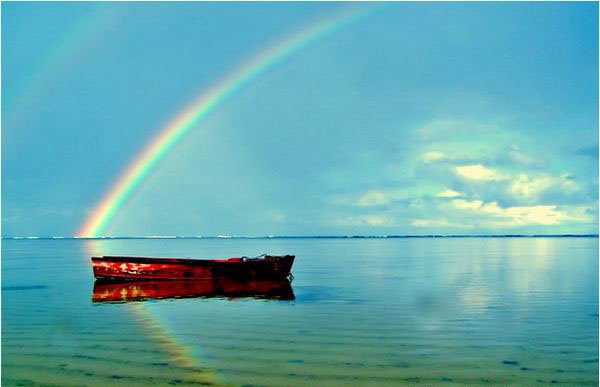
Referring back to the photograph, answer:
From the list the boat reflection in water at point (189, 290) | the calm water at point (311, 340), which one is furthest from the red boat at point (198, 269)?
the calm water at point (311, 340)

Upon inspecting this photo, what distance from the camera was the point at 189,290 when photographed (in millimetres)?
33781

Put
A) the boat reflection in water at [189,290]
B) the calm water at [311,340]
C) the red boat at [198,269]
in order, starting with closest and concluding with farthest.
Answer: the calm water at [311,340], the boat reflection in water at [189,290], the red boat at [198,269]

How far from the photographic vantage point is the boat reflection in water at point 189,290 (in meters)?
30.9

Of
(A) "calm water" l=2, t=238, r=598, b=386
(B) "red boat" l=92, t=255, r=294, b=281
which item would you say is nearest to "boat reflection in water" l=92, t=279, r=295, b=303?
(B) "red boat" l=92, t=255, r=294, b=281

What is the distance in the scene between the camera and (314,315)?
77.3 ft

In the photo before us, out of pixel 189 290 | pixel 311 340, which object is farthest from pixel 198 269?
pixel 311 340

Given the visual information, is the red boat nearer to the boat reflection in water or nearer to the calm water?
the boat reflection in water

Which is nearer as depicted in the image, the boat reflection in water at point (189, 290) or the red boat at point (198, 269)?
the boat reflection in water at point (189, 290)

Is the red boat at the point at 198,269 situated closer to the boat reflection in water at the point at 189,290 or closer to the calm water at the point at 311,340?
the boat reflection in water at the point at 189,290

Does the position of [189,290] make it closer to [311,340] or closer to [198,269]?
[198,269]

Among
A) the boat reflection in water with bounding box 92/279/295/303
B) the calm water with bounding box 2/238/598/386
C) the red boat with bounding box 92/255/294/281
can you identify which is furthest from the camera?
the red boat with bounding box 92/255/294/281

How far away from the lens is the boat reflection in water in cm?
3088

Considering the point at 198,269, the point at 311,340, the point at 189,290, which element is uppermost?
the point at 198,269

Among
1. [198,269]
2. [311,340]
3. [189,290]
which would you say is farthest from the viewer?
[198,269]
